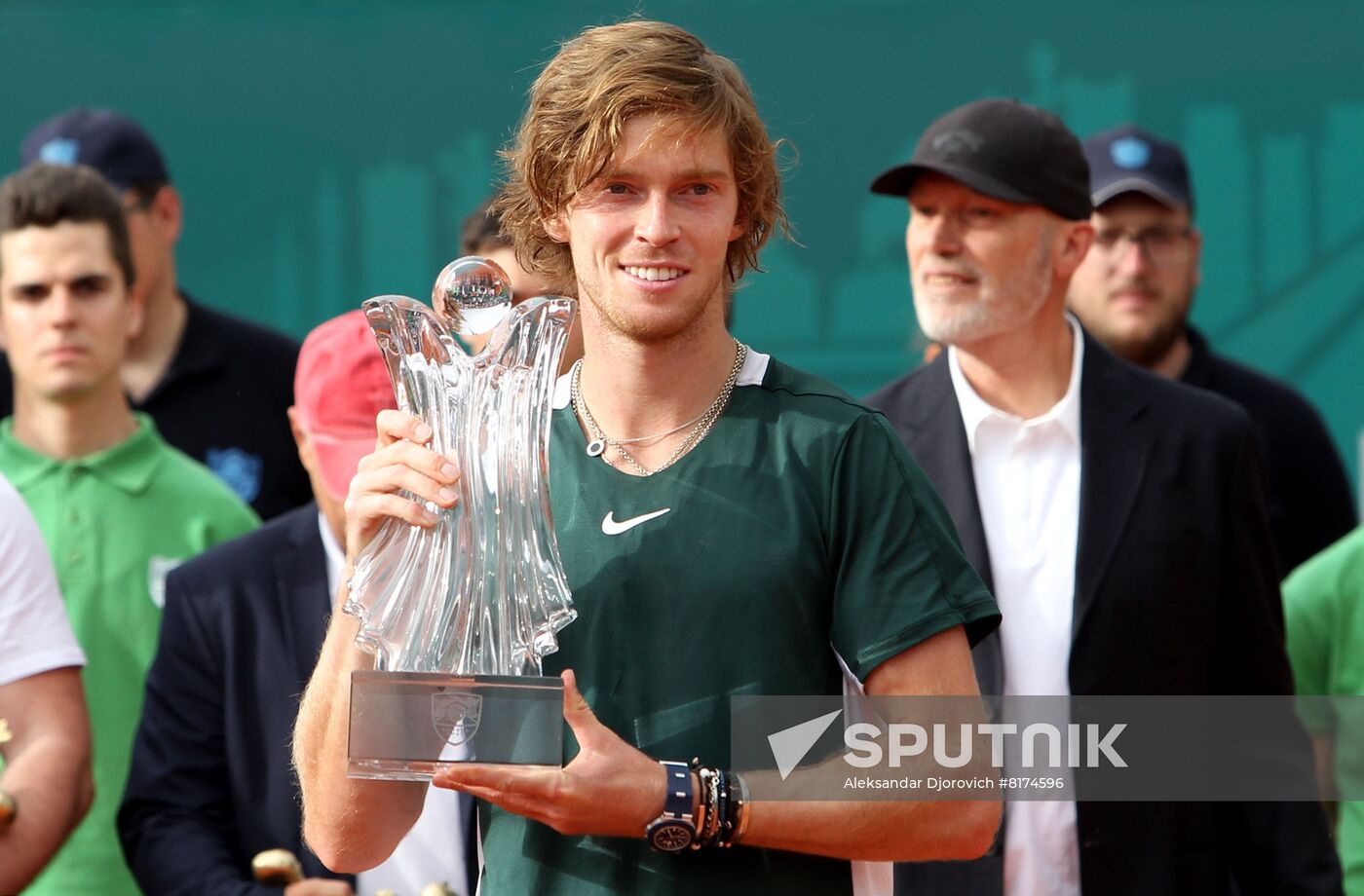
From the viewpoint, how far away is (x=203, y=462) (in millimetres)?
4738

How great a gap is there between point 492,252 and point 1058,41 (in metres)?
1.98

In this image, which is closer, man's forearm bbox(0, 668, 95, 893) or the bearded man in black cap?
man's forearm bbox(0, 668, 95, 893)

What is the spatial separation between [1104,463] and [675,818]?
1.66 meters

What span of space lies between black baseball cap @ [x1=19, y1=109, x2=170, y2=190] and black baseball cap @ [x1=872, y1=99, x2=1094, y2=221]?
2.06 m

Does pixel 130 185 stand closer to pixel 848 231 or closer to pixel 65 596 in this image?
pixel 65 596

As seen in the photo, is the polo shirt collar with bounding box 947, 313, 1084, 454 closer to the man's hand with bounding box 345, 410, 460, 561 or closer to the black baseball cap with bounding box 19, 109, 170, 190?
the man's hand with bounding box 345, 410, 460, 561

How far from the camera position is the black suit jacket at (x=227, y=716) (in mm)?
3375

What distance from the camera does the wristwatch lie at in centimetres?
216

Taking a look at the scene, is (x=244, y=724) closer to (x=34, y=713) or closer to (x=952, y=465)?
(x=34, y=713)

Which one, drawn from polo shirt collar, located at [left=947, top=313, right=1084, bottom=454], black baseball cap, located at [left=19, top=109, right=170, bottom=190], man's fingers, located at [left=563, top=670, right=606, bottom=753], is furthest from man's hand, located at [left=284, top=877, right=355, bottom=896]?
black baseball cap, located at [left=19, top=109, right=170, bottom=190]

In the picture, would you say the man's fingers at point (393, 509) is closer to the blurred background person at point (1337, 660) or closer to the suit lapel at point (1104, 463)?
the suit lapel at point (1104, 463)

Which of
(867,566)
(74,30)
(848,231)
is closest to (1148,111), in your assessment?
(848,231)

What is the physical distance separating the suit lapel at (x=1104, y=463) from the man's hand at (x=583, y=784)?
1.45 meters

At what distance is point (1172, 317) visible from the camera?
4.87 m
